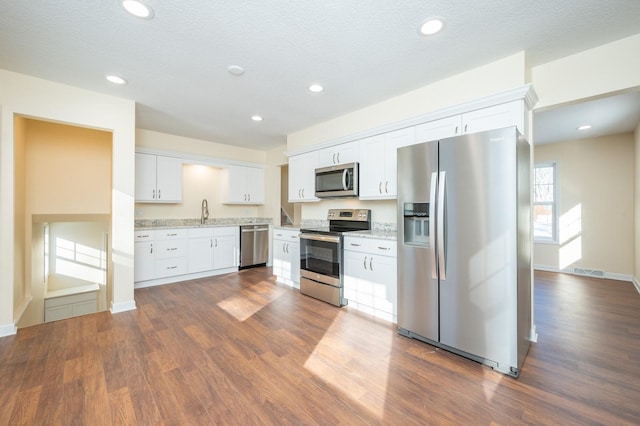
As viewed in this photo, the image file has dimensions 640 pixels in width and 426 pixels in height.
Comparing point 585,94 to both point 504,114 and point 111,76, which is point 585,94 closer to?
point 504,114

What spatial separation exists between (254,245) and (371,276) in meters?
3.06

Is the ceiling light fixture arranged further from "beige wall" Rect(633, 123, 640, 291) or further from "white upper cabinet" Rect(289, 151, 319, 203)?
"beige wall" Rect(633, 123, 640, 291)

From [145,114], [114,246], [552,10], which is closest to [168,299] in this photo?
[114,246]

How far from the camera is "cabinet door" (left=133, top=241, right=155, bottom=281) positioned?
4168mm

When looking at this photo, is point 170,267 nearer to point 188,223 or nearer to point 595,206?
point 188,223

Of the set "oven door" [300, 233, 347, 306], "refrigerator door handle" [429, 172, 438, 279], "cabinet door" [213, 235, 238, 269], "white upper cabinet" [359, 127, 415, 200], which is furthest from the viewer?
"cabinet door" [213, 235, 238, 269]

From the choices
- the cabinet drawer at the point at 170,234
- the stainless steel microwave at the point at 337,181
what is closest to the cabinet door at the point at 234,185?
the cabinet drawer at the point at 170,234

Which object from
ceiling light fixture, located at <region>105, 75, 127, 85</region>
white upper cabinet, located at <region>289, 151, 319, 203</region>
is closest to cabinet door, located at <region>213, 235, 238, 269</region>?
white upper cabinet, located at <region>289, 151, 319, 203</region>

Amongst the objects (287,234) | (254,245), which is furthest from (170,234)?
(287,234)

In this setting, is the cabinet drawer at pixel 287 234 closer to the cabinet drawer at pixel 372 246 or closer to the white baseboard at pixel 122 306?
the cabinet drawer at pixel 372 246

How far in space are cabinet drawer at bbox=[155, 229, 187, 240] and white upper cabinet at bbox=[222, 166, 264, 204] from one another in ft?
4.09

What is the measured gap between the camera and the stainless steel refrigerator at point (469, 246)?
78.3 inches

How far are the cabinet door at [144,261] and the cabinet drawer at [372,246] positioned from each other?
3.15 metres

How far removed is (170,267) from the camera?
176 inches
